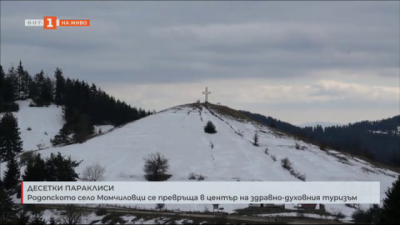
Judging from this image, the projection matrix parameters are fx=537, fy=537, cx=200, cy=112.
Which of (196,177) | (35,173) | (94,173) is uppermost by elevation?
(35,173)

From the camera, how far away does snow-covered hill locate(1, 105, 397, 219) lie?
61156mm

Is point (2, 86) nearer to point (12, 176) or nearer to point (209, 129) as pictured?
point (209, 129)

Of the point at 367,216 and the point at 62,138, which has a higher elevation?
the point at 62,138

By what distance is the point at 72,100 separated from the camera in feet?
375

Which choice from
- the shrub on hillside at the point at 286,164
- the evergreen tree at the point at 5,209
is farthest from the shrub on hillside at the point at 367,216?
the evergreen tree at the point at 5,209

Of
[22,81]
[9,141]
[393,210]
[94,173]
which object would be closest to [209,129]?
[94,173]

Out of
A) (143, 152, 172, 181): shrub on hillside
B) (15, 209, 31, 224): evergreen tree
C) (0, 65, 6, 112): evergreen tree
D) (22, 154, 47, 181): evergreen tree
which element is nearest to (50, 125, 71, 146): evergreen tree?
(0, 65, 6, 112): evergreen tree

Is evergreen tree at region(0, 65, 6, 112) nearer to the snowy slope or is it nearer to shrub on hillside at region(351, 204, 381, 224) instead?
the snowy slope

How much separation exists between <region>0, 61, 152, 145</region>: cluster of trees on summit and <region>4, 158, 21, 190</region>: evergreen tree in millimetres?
38999

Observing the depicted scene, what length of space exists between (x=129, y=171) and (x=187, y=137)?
1596 centimetres

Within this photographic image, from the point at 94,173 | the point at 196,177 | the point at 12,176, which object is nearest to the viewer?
the point at 94,173

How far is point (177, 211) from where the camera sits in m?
47.6

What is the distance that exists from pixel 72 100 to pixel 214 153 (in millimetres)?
54495

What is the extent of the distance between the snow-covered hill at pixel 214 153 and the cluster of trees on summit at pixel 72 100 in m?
24.2
